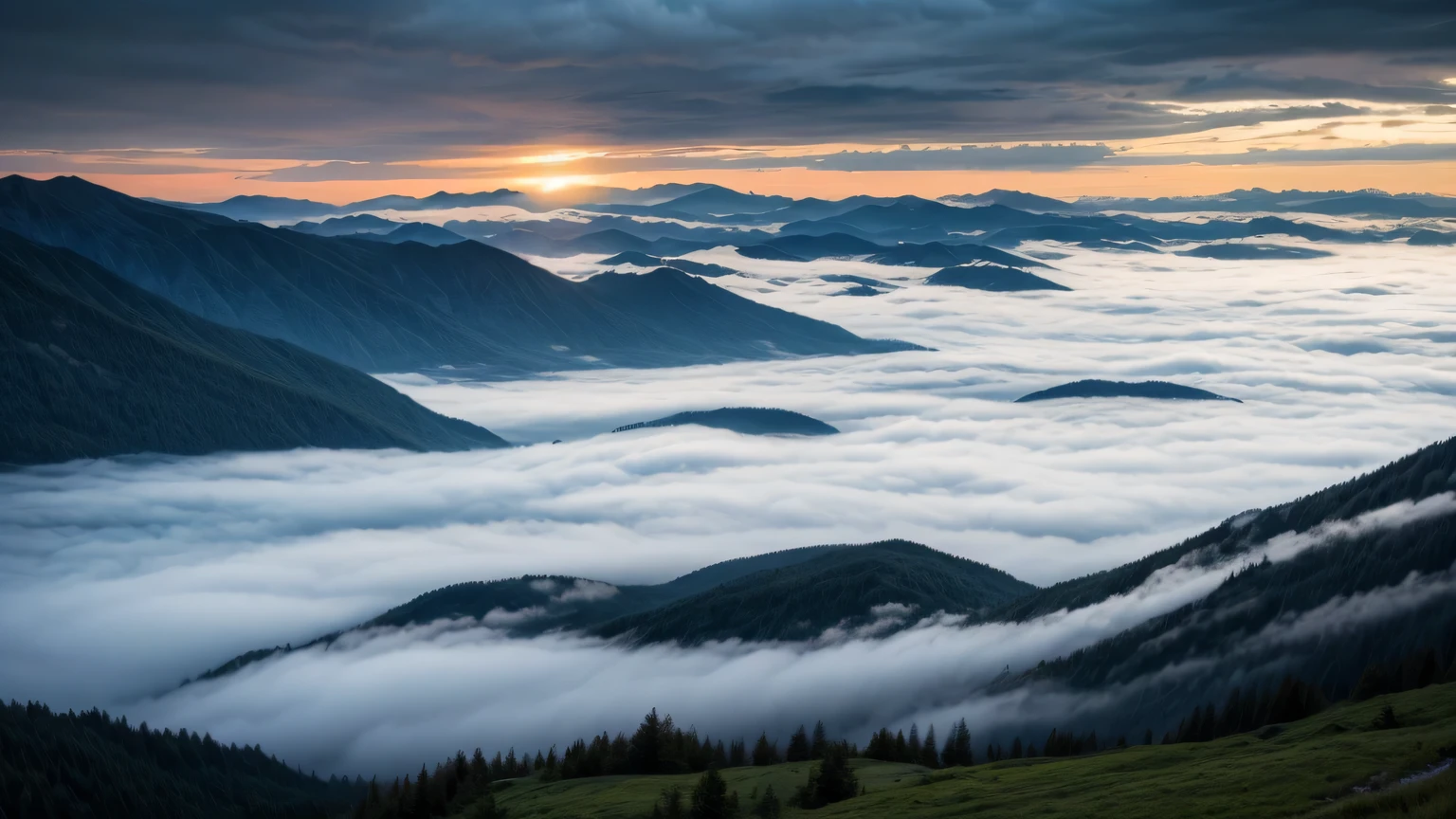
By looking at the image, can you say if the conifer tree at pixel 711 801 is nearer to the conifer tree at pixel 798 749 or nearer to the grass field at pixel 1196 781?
the grass field at pixel 1196 781

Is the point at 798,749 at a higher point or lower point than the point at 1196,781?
lower

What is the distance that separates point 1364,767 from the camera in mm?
69750

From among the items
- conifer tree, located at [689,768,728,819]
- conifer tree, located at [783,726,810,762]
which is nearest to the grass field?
conifer tree, located at [689,768,728,819]

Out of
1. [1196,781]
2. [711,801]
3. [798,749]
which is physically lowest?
[798,749]

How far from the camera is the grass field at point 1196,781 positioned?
220ft

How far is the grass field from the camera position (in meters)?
67.1

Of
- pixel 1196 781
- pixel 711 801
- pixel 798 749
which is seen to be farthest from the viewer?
pixel 798 749

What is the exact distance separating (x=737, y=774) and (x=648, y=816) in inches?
956

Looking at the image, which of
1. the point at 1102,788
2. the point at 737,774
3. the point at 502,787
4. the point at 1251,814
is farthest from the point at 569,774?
the point at 1251,814

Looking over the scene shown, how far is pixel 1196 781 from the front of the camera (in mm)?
79062

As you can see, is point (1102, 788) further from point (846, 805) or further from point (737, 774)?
point (737, 774)

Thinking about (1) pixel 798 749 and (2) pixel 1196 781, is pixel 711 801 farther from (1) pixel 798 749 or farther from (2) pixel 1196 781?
(1) pixel 798 749

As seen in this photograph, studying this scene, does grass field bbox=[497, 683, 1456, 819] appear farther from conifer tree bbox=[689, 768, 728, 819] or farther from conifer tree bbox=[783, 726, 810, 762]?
conifer tree bbox=[783, 726, 810, 762]

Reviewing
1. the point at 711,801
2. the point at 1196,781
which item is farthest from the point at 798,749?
the point at 1196,781
